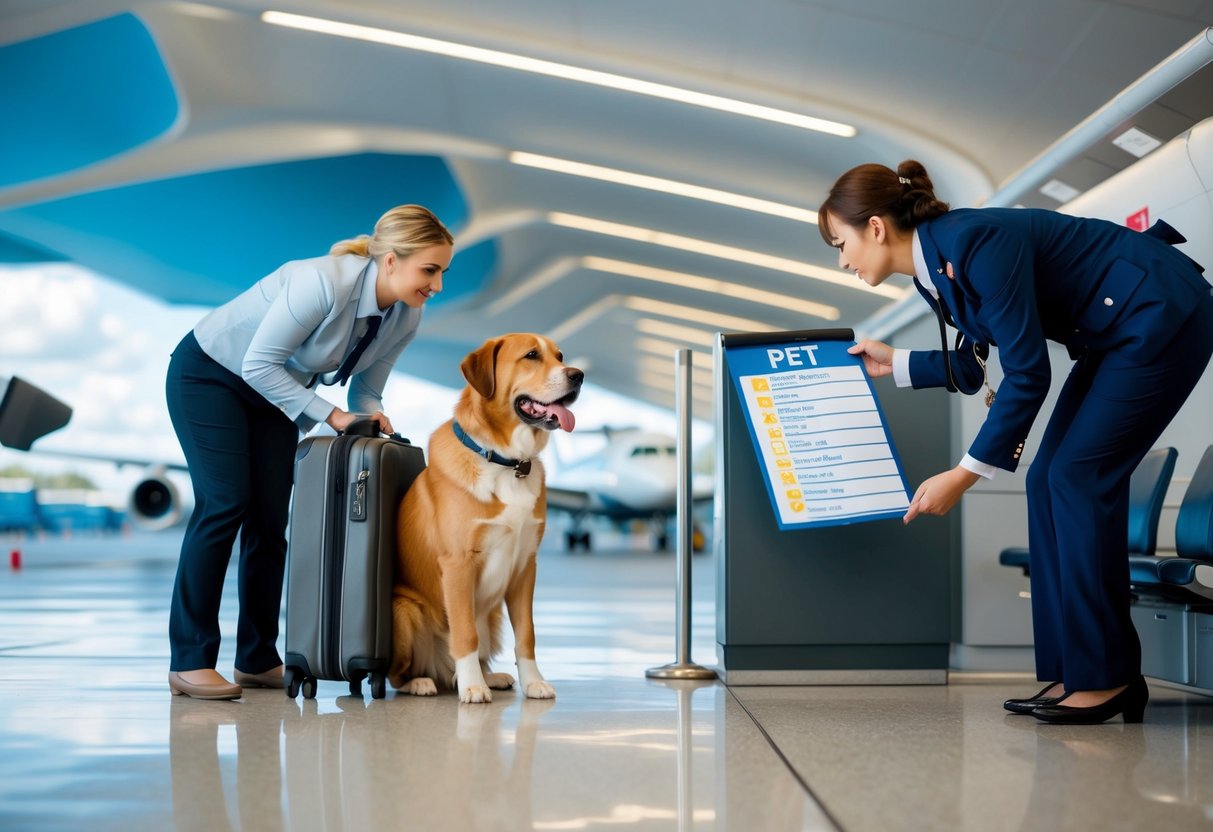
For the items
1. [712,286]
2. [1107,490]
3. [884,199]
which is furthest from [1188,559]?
[712,286]

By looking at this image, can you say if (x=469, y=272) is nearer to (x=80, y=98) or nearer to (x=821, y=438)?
(x=80, y=98)

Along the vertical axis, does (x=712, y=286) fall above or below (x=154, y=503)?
above

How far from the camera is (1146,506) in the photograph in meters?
3.09

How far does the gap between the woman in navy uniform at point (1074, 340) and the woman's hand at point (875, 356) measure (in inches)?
14.6

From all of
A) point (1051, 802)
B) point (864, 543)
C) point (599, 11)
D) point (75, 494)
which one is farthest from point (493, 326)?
point (1051, 802)

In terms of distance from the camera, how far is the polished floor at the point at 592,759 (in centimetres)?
143

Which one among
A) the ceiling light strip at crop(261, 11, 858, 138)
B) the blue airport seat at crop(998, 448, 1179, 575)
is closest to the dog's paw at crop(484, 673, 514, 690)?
the blue airport seat at crop(998, 448, 1179, 575)

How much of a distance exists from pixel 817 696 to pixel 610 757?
1048 millimetres

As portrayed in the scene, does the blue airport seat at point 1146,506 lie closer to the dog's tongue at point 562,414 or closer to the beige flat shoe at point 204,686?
the dog's tongue at point 562,414

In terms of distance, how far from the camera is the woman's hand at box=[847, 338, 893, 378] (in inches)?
106

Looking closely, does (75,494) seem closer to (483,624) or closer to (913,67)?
(913,67)

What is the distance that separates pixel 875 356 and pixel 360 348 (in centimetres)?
139

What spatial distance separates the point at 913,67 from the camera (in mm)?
7570

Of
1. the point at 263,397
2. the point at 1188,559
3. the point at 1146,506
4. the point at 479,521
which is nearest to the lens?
the point at 1188,559
